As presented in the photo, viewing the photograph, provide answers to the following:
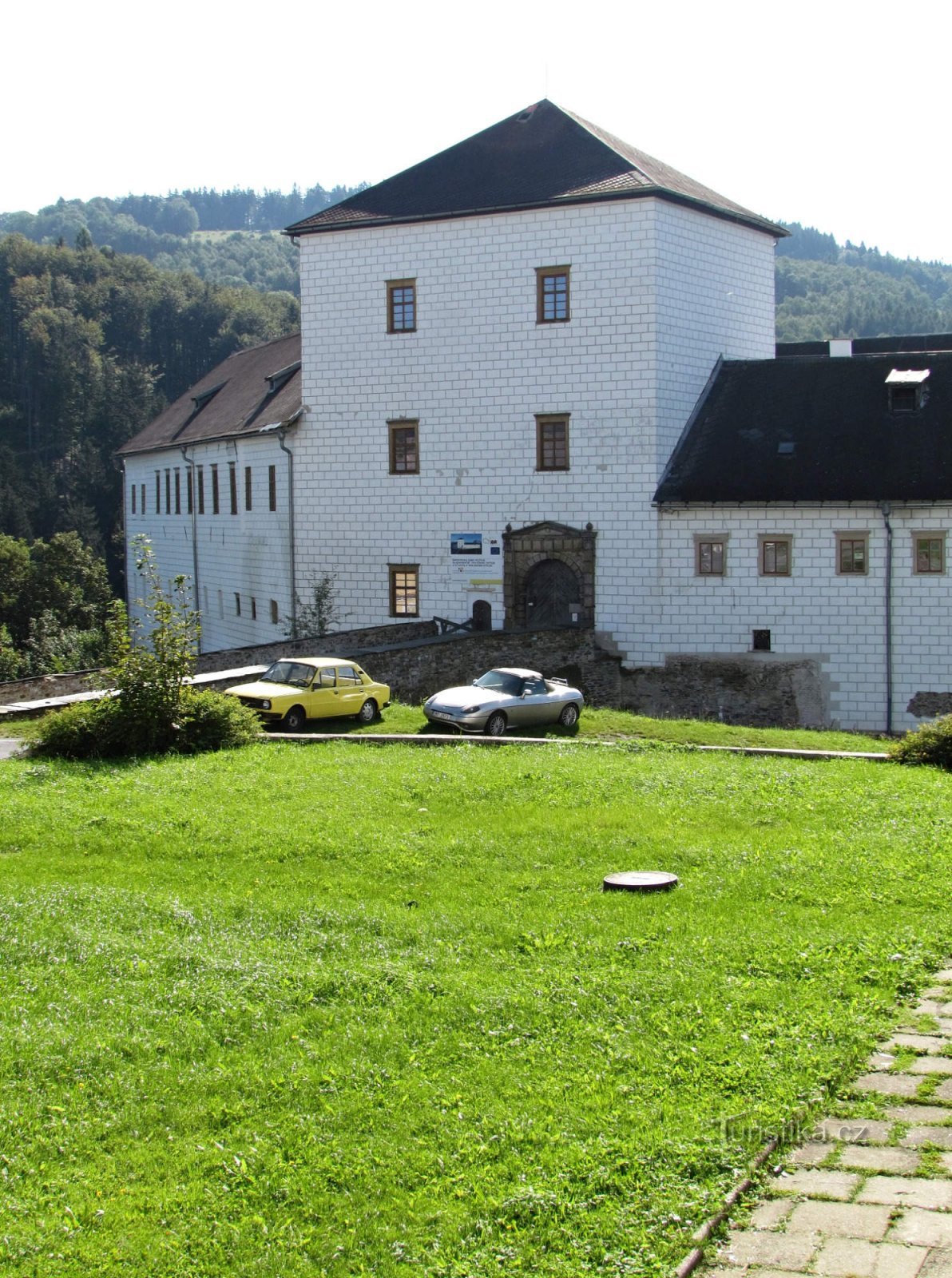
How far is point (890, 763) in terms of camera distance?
62.3 feet

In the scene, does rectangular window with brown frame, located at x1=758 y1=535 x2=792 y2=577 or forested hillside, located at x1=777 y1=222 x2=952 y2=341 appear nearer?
rectangular window with brown frame, located at x1=758 y1=535 x2=792 y2=577

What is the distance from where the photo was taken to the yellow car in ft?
74.4

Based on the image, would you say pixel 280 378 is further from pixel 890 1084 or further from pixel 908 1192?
pixel 908 1192

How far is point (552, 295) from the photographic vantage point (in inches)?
1353

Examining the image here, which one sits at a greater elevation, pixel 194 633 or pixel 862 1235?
pixel 194 633

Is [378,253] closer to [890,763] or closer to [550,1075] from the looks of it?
[890,763]

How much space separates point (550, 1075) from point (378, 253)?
3088 cm

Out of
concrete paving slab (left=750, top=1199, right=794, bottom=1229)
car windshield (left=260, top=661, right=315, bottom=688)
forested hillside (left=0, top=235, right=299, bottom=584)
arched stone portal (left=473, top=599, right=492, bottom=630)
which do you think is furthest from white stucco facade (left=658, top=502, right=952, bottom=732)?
forested hillside (left=0, top=235, right=299, bottom=584)

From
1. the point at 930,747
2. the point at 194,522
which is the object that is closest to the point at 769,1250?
the point at 930,747

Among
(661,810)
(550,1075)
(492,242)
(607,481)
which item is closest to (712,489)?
(607,481)

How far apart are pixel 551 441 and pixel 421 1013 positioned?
26.6 metres

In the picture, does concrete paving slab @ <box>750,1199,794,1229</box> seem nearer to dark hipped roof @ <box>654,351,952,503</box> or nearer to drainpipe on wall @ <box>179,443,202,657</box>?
dark hipped roof @ <box>654,351,952,503</box>

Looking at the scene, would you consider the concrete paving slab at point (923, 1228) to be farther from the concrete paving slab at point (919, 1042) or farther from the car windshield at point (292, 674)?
the car windshield at point (292, 674)

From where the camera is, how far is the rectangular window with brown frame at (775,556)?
31.8m
